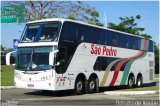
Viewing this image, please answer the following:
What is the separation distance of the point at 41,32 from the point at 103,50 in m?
4.67

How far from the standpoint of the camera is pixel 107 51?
79.7 ft

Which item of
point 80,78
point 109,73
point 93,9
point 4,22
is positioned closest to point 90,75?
point 80,78

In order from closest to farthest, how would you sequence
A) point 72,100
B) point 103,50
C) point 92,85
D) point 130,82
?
point 72,100 → point 92,85 → point 103,50 → point 130,82

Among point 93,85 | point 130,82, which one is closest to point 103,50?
point 93,85

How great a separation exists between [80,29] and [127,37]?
648 centimetres

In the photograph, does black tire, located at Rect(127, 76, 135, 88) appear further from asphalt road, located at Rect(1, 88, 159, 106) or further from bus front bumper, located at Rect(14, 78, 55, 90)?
bus front bumper, located at Rect(14, 78, 55, 90)

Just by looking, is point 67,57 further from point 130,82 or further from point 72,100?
point 130,82

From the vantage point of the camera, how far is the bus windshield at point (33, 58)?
19656 mm

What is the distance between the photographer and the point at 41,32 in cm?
2058

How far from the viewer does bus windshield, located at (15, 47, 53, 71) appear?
1966 centimetres

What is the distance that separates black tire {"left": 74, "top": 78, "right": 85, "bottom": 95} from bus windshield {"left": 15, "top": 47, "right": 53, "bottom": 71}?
2.43 meters

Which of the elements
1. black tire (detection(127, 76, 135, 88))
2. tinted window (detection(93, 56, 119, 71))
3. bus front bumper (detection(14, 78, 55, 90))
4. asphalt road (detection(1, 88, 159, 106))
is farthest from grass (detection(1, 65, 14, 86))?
bus front bumper (detection(14, 78, 55, 90))

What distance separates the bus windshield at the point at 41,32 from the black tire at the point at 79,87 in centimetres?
287

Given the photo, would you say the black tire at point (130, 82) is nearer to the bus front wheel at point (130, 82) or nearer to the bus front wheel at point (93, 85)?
the bus front wheel at point (130, 82)
